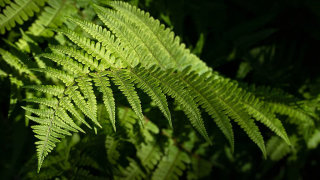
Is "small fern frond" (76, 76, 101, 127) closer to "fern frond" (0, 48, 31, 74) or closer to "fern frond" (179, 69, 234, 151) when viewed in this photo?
"fern frond" (179, 69, 234, 151)

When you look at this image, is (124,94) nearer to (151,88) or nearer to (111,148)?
(151,88)

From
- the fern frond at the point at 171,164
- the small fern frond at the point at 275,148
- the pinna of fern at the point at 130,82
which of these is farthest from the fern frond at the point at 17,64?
the small fern frond at the point at 275,148

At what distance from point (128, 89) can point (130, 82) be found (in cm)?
5

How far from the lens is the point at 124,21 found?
162 cm

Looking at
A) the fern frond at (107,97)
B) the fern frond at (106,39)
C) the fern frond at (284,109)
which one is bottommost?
the fern frond at (107,97)

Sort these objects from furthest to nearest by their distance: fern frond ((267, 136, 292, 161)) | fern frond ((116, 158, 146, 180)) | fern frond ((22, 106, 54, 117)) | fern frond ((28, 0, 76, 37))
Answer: fern frond ((267, 136, 292, 161)) → fern frond ((116, 158, 146, 180)) → fern frond ((28, 0, 76, 37)) → fern frond ((22, 106, 54, 117))

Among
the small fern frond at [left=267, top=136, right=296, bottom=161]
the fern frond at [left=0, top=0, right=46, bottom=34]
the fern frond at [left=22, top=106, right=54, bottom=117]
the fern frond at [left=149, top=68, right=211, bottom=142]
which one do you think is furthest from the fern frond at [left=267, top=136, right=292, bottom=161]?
the fern frond at [left=0, top=0, right=46, bottom=34]

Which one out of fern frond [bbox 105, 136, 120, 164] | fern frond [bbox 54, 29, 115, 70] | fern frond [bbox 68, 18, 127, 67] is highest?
fern frond [bbox 68, 18, 127, 67]

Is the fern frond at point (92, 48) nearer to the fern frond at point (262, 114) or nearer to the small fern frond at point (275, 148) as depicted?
the fern frond at point (262, 114)

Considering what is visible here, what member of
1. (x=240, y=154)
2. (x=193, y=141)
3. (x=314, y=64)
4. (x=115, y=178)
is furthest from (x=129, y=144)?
(x=314, y=64)

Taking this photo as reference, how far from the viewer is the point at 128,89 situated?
4.57 ft

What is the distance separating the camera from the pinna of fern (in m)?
1.33

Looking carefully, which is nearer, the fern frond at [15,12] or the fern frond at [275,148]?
the fern frond at [15,12]

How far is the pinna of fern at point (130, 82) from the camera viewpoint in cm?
133
